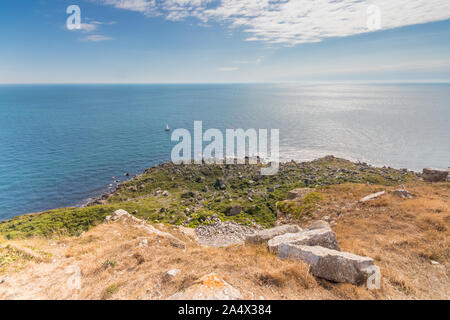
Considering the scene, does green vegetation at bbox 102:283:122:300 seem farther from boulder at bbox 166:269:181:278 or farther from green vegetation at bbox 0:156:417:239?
green vegetation at bbox 0:156:417:239

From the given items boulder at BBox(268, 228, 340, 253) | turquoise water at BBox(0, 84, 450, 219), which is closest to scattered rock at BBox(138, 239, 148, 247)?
boulder at BBox(268, 228, 340, 253)

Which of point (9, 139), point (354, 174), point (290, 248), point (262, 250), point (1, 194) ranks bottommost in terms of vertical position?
point (1, 194)

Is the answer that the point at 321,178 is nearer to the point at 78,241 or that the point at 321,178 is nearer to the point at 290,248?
the point at 290,248

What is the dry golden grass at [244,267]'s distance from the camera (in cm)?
638

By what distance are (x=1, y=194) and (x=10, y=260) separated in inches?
1784

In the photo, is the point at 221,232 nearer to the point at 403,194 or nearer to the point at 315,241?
the point at 315,241

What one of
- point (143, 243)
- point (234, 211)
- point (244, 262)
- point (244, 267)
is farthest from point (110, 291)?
point (234, 211)

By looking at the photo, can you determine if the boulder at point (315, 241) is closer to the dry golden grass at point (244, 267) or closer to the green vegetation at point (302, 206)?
the dry golden grass at point (244, 267)

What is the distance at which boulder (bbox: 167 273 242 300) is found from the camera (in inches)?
211

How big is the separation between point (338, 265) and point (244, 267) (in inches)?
123

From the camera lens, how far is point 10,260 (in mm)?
7578

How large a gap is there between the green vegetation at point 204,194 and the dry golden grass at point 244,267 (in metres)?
8.07

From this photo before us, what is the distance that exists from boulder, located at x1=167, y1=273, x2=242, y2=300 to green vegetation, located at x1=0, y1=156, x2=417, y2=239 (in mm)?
14047
